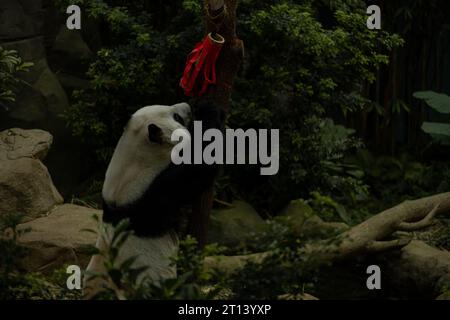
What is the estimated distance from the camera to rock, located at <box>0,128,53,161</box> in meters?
6.86

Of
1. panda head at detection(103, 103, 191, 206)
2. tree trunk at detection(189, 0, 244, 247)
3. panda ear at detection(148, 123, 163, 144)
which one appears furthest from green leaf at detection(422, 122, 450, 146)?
panda ear at detection(148, 123, 163, 144)

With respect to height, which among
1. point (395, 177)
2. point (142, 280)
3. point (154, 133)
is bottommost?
point (142, 280)

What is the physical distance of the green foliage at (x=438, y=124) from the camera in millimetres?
9312

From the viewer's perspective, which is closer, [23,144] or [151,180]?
[151,180]

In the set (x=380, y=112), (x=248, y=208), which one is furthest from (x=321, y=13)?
(x=248, y=208)

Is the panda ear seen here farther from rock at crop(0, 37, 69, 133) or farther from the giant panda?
rock at crop(0, 37, 69, 133)

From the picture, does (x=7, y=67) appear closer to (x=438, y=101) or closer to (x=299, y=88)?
(x=299, y=88)

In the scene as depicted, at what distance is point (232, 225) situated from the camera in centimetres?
796

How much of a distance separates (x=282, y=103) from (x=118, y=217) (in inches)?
168

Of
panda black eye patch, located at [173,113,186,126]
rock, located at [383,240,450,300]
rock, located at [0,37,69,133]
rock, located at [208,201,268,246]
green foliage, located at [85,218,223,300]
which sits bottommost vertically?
rock, located at [383,240,450,300]

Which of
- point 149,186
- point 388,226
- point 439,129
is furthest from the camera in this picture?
point 439,129

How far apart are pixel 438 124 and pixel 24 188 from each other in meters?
A: 5.05

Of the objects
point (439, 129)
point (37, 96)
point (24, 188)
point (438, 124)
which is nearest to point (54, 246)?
point (24, 188)

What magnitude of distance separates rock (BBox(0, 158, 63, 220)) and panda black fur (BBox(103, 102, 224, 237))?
7.90ft
